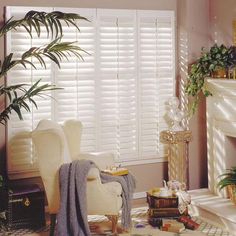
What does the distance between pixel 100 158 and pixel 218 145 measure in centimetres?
Answer: 135

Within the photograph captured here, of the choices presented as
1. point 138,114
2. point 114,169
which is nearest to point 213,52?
point 138,114

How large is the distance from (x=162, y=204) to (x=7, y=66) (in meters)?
2.00

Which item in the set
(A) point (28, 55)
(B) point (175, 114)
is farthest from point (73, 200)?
(B) point (175, 114)

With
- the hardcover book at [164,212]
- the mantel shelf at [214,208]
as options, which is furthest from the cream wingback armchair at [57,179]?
the mantel shelf at [214,208]

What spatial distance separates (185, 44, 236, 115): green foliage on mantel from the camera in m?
5.39

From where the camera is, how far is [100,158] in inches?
205

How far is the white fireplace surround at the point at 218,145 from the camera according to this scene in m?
5.20

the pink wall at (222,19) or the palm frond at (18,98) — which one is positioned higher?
the pink wall at (222,19)

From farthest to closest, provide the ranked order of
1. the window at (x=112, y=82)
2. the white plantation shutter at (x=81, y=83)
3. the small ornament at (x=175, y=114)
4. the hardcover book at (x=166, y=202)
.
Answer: the small ornament at (x=175, y=114)
the white plantation shutter at (x=81, y=83)
the window at (x=112, y=82)
the hardcover book at (x=166, y=202)

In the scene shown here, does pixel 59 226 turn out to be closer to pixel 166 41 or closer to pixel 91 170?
pixel 91 170

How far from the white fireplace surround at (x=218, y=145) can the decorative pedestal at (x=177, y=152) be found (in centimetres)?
23

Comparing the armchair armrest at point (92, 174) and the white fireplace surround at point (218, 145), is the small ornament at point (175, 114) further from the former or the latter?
the armchair armrest at point (92, 174)

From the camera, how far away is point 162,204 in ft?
16.3

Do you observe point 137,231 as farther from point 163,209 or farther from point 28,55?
point 28,55
